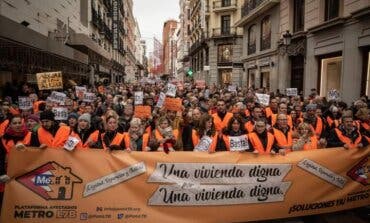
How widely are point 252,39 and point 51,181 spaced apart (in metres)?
28.9

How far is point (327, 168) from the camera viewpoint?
6297 millimetres

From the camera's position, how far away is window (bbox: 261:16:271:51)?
28.1 m

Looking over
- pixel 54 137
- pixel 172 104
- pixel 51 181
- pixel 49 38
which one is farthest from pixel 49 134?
pixel 49 38

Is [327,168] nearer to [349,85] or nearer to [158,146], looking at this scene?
[158,146]

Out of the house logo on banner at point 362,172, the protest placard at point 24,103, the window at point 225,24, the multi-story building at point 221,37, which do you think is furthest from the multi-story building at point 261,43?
the house logo on banner at point 362,172

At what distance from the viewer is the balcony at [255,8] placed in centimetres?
2640

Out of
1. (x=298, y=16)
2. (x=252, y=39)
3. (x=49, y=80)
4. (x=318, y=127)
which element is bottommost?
(x=318, y=127)

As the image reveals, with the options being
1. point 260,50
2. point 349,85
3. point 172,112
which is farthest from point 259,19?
point 172,112

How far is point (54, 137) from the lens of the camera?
6.85 metres

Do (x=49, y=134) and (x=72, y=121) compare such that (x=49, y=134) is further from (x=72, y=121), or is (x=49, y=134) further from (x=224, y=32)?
(x=224, y=32)

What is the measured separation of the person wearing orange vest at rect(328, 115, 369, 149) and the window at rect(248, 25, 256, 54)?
24957mm

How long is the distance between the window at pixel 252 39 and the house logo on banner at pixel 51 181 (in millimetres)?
27479

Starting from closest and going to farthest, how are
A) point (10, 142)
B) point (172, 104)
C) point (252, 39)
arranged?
point (10, 142)
point (172, 104)
point (252, 39)

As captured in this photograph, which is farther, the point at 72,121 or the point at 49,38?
the point at 49,38
